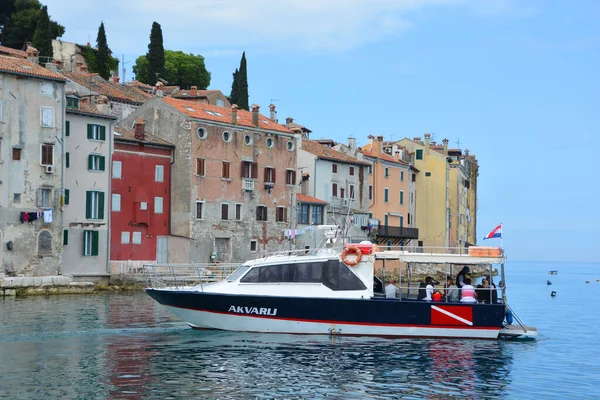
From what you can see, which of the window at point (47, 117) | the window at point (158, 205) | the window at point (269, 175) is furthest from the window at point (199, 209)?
the window at point (47, 117)

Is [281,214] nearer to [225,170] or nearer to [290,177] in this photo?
[290,177]

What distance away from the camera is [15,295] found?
138 ft

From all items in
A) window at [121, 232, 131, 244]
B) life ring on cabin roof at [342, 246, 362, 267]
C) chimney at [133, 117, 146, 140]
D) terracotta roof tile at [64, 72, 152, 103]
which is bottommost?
life ring on cabin roof at [342, 246, 362, 267]

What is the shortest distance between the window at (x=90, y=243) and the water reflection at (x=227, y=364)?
18.2 meters

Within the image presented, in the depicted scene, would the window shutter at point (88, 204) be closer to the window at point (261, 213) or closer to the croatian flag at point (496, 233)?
the window at point (261, 213)

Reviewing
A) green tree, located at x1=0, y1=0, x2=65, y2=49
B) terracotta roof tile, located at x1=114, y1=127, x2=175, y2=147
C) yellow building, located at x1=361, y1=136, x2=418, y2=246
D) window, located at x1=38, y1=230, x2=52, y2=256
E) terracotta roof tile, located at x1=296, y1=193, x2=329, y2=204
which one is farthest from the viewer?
green tree, located at x1=0, y1=0, x2=65, y2=49

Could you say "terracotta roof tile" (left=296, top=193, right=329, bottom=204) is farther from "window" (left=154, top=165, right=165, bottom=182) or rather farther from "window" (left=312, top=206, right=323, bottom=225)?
"window" (left=154, top=165, right=165, bottom=182)

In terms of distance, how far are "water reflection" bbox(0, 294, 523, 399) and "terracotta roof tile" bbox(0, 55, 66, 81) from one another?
18.1 metres

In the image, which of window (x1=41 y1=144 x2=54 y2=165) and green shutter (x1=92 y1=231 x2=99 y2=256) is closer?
window (x1=41 y1=144 x2=54 y2=165)

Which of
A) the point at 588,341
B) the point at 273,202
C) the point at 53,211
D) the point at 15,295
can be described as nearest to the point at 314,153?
the point at 273,202

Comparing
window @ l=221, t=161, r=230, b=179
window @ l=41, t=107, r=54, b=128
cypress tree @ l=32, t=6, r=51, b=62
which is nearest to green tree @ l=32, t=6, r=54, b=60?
cypress tree @ l=32, t=6, r=51, b=62

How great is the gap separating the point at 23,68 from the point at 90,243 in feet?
34.4

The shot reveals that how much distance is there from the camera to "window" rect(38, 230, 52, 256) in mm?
44938

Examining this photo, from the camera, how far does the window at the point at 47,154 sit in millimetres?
45250
